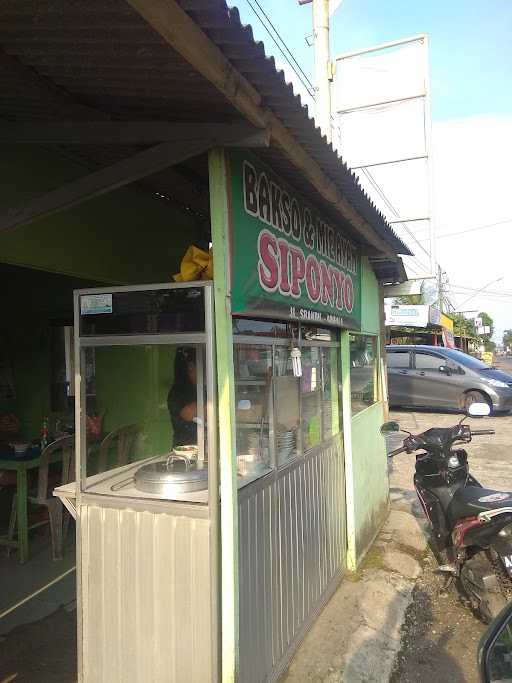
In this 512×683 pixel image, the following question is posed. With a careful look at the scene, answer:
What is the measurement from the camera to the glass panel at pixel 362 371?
4750mm

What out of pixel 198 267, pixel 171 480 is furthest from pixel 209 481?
pixel 198 267

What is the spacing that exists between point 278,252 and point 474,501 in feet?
7.44

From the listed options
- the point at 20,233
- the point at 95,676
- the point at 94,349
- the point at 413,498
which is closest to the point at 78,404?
the point at 94,349

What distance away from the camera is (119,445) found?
393cm

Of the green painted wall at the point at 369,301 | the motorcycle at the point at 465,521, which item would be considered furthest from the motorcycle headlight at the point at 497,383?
the motorcycle at the point at 465,521

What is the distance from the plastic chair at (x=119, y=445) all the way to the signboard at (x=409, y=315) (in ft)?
47.5

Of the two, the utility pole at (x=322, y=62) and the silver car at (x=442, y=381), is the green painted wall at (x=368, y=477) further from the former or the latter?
the silver car at (x=442, y=381)

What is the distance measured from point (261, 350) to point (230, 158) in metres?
1.03

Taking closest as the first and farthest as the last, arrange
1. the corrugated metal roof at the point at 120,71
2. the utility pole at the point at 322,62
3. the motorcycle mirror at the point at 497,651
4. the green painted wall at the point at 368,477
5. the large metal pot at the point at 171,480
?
the motorcycle mirror at the point at 497,651
the corrugated metal roof at the point at 120,71
the large metal pot at the point at 171,480
the green painted wall at the point at 368,477
the utility pole at the point at 322,62

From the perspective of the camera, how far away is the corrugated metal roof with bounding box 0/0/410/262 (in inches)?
65.0

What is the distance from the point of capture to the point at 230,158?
238cm

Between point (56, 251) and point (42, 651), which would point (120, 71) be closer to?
point (56, 251)

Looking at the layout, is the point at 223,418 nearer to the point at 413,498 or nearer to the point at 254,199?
the point at 254,199

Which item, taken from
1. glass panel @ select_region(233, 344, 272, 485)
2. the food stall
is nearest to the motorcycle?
the food stall
